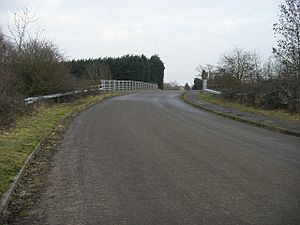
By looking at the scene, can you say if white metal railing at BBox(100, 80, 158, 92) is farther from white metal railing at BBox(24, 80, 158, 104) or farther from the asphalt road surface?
the asphalt road surface

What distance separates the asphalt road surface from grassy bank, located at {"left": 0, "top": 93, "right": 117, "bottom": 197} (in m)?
0.70

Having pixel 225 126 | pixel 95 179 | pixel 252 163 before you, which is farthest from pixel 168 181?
pixel 225 126

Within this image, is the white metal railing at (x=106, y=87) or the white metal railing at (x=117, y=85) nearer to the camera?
the white metal railing at (x=106, y=87)

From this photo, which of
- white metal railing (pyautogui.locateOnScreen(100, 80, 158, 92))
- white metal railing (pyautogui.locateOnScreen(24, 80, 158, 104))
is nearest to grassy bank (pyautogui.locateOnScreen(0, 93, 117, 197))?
white metal railing (pyautogui.locateOnScreen(24, 80, 158, 104))

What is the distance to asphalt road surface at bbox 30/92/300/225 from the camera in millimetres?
5633

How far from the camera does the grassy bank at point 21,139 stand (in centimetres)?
786

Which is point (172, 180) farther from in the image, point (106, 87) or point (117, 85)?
point (117, 85)

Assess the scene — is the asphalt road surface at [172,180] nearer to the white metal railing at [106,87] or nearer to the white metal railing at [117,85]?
the white metal railing at [106,87]

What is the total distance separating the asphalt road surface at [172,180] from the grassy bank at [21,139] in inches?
27.6

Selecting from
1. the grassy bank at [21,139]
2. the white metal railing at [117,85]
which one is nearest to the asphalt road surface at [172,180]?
A: the grassy bank at [21,139]

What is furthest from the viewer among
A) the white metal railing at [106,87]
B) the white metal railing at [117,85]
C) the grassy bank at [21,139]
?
the white metal railing at [117,85]

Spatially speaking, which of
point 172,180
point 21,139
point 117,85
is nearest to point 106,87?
point 117,85

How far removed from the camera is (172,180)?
7.46 metres

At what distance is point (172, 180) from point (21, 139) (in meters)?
5.54
